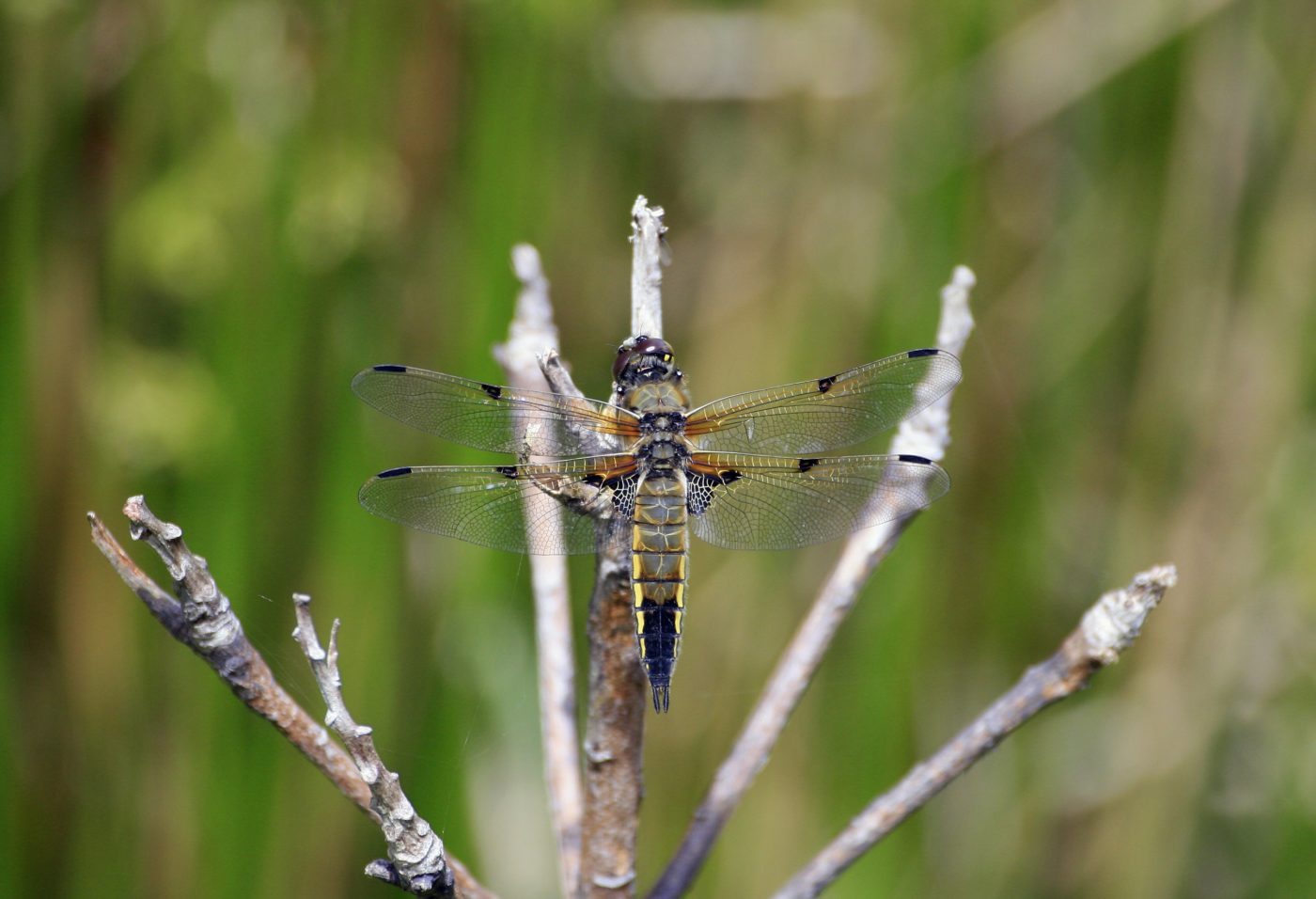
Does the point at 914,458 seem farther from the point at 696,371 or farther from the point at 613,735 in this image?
the point at 696,371

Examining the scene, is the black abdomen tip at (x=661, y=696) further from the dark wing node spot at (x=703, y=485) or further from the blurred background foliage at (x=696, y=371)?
the blurred background foliage at (x=696, y=371)

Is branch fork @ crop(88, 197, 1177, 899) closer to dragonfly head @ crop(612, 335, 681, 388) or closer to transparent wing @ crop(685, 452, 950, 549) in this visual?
dragonfly head @ crop(612, 335, 681, 388)

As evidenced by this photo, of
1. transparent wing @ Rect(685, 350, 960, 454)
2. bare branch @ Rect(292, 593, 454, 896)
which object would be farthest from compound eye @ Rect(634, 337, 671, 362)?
bare branch @ Rect(292, 593, 454, 896)

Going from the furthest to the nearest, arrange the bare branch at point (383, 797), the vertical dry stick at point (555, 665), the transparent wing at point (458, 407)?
the transparent wing at point (458, 407), the vertical dry stick at point (555, 665), the bare branch at point (383, 797)

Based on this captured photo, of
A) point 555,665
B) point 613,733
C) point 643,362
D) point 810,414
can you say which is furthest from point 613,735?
point 810,414

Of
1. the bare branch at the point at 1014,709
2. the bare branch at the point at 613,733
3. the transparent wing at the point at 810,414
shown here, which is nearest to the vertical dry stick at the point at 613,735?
the bare branch at the point at 613,733

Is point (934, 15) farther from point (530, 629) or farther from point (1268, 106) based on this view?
point (530, 629)
